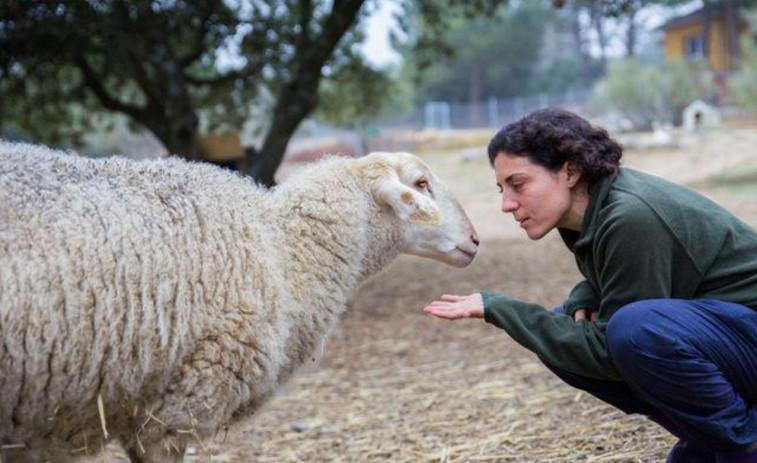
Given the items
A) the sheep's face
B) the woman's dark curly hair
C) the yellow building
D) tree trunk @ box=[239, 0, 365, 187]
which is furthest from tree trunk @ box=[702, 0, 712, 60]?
the woman's dark curly hair

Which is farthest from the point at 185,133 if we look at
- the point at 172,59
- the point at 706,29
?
the point at 706,29

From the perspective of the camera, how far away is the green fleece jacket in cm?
266

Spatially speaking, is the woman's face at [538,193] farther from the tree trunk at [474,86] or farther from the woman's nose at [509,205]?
the tree trunk at [474,86]

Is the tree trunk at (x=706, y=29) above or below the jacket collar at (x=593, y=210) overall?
above

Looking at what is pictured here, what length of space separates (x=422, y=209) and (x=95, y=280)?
4.85 ft

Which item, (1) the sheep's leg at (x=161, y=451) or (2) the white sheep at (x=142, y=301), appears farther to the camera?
(1) the sheep's leg at (x=161, y=451)

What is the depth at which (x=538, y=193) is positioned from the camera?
294cm

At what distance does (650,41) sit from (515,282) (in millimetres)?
68473

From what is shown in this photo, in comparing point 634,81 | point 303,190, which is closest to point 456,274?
point 303,190

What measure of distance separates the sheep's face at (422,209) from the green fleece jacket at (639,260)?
92 cm

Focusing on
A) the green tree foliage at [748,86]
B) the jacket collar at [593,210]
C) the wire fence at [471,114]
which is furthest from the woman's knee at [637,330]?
the wire fence at [471,114]

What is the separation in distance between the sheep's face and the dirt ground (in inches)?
15.0

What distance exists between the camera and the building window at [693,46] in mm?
41250

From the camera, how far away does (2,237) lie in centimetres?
269
